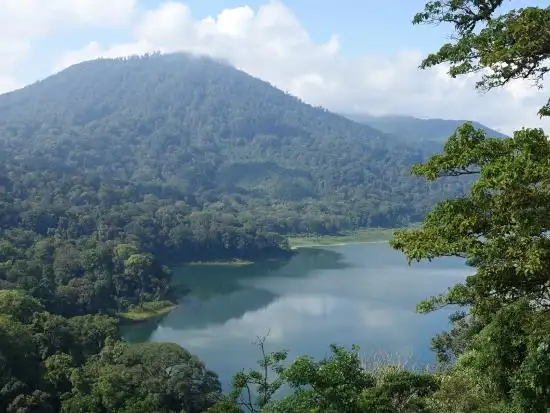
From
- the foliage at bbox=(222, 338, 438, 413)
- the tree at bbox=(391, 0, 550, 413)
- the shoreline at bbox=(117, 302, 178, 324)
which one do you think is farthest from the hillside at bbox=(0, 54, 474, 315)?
the tree at bbox=(391, 0, 550, 413)

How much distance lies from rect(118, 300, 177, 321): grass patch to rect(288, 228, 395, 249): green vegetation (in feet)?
133

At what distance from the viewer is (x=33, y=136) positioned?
146250mm

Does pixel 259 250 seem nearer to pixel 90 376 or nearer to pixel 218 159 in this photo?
pixel 90 376

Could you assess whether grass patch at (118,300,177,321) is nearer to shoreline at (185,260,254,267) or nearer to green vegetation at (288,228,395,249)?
shoreline at (185,260,254,267)

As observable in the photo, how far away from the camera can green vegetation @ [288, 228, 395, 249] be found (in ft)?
286

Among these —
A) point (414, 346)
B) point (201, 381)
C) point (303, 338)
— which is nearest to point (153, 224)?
point (303, 338)

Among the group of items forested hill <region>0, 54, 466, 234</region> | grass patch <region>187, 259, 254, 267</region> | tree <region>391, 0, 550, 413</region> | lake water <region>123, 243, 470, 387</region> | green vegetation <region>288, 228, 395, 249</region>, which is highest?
forested hill <region>0, 54, 466, 234</region>

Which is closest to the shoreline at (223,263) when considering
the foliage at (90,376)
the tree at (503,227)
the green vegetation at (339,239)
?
the green vegetation at (339,239)

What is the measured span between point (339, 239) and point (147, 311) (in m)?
53.1

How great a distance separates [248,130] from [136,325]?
498 feet

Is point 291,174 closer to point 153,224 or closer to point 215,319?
point 153,224

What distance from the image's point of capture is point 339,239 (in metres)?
92.4

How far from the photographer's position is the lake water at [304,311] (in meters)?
32.8

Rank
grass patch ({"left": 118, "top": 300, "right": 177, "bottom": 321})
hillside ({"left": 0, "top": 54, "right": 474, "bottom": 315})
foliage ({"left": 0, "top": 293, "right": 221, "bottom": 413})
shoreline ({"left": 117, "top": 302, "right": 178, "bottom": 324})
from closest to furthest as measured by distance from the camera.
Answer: foliage ({"left": 0, "top": 293, "right": 221, "bottom": 413}) → shoreline ({"left": 117, "top": 302, "right": 178, "bottom": 324}) → grass patch ({"left": 118, "top": 300, "right": 177, "bottom": 321}) → hillside ({"left": 0, "top": 54, "right": 474, "bottom": 315})
